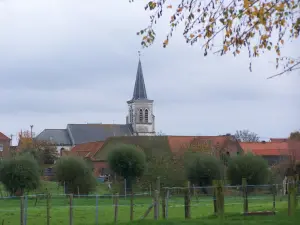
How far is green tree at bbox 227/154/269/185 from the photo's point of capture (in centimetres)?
5322

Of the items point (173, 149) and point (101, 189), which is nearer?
point (101, 189)

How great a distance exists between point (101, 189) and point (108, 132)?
96.2 metres

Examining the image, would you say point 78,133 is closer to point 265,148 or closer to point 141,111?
point 141,111

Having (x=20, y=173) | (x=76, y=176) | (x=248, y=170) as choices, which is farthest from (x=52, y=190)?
(x=248, y=170)

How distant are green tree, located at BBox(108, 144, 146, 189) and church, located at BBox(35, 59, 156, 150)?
78.0 metres

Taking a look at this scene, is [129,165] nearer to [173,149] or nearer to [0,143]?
[173,149]

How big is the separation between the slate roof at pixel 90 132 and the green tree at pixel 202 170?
96.5m

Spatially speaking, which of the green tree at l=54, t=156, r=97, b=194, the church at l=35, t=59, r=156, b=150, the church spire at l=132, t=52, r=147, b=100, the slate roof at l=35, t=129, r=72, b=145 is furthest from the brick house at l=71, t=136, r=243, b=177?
the church spire at l=132, t=52, r=147, b=100

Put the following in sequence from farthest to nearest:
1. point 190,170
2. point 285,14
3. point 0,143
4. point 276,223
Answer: point 0,143 < point 190,170 < point 276,223 < point 285,14

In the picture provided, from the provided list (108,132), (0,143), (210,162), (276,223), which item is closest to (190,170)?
(210,162)

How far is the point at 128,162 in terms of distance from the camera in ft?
184

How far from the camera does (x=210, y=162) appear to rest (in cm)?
5394

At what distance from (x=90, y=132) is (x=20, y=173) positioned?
104m

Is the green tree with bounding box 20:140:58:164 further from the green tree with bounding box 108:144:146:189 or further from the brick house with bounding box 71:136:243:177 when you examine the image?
the green tree with bounding box 108:144:146:189
